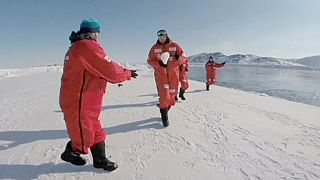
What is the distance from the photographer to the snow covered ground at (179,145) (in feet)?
9.12

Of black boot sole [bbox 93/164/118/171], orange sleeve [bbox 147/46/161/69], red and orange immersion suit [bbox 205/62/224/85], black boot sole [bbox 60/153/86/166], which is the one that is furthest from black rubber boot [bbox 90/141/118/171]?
red and orange immersion suit [bbox 205/62/224/85]

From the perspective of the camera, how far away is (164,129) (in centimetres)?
425

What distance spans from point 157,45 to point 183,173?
232 cm

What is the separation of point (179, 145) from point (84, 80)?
5.22 ft

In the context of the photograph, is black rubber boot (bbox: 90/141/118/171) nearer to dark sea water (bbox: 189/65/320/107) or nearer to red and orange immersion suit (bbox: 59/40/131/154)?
red and orange immersion suit (bbox: 59/40/131/154)

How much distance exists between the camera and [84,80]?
99.3 inches

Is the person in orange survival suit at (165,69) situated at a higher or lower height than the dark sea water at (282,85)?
higher

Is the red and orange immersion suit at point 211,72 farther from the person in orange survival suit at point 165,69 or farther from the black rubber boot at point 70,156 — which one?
the black rubber boot at point 70,156

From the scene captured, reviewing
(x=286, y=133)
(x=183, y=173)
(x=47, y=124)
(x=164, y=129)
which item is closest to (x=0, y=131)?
(x=47, y=124)

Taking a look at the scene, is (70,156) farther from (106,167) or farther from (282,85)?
(282,85)

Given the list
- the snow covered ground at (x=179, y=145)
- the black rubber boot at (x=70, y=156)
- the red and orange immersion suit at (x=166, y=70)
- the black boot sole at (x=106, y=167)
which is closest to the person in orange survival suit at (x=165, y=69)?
the red and orange immersion suit at (x=166, y=70)

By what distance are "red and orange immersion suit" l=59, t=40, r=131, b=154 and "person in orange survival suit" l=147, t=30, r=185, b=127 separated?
1734mm

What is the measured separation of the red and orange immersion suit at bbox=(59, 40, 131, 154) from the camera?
2463 millimetres

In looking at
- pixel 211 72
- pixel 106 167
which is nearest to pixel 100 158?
pixel 106 167
